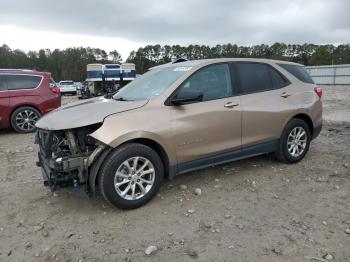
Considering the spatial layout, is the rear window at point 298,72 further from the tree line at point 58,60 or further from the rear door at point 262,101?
the tree line at point 58,60

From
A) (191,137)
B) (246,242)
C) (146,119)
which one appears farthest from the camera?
(191,137)

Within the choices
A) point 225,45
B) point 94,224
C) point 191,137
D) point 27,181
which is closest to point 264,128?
point 191,137

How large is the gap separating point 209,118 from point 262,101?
107cm

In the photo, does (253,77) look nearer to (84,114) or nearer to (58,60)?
(84,114)

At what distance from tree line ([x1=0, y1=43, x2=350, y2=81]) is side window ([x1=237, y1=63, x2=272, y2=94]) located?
224 ft

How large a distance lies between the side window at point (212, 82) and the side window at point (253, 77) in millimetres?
259

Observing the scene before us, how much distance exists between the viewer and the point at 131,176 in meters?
4.04

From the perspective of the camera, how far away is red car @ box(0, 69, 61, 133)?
360 inches

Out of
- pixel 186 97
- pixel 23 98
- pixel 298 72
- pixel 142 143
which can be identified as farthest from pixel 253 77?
pixel 23 98

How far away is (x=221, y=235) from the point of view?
11.5 feet

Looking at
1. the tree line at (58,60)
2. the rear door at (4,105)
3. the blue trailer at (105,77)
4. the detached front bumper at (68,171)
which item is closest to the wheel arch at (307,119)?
the detached front bumper at (68,171)

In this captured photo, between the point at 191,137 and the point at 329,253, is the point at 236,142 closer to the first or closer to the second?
the point at 191,137

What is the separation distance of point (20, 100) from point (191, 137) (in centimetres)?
657

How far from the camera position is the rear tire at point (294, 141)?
5.45 metres
